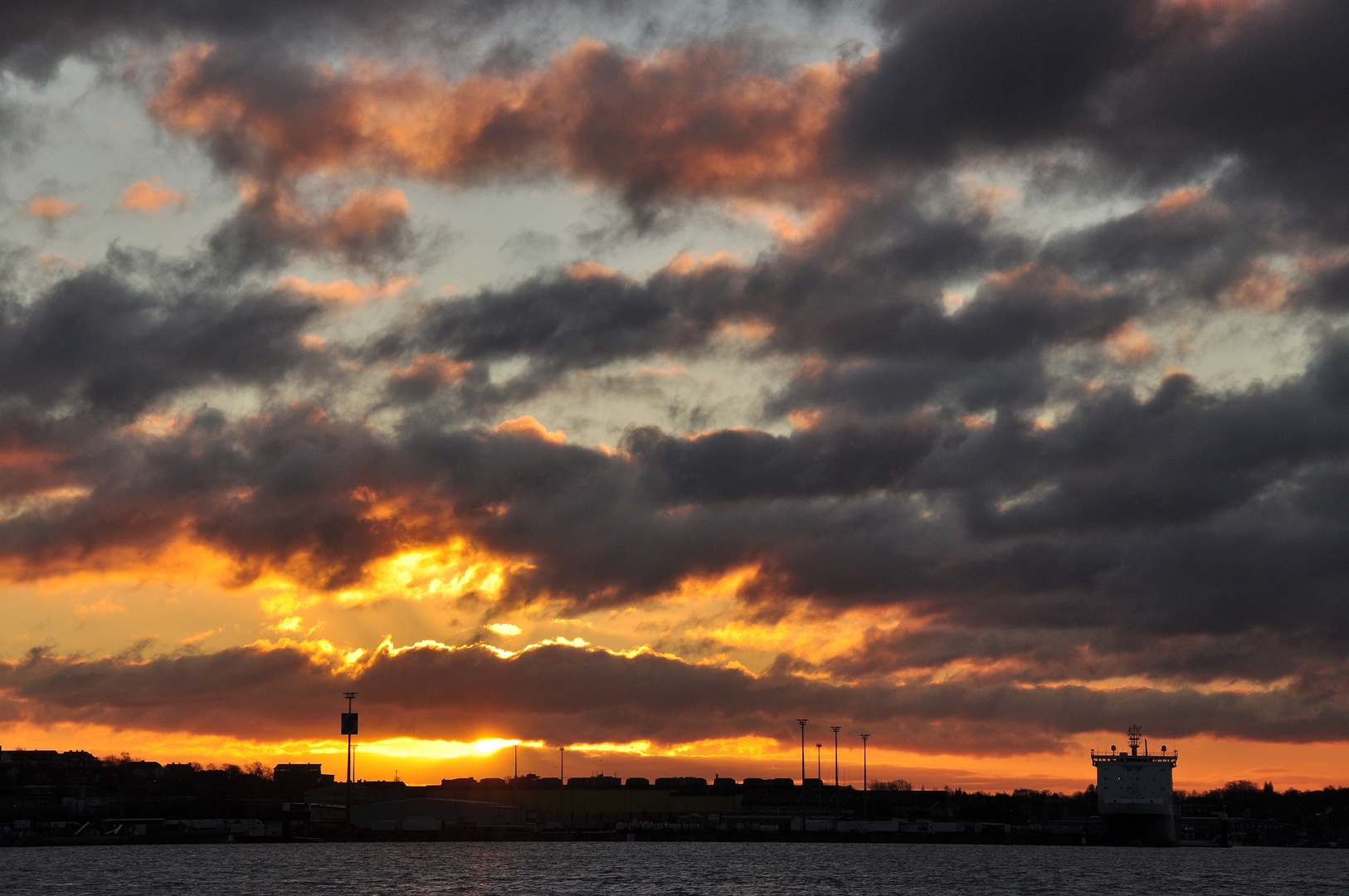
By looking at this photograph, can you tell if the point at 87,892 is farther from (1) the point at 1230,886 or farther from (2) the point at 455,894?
Answer: (1) the point at 1230,886

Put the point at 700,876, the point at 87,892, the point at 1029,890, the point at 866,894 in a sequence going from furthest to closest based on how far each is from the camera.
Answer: the point at 700,876, the point at 1029,890, the point at 866,894, the point at 87,892

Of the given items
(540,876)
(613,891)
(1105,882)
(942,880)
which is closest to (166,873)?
(540,876)

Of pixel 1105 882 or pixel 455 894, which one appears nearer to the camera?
pixel 455 894

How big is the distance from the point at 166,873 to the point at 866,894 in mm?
91517

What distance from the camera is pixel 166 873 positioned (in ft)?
596

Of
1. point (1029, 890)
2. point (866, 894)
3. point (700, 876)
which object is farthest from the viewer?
point (700, 876)

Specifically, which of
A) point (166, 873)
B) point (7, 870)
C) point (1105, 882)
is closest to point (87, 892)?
point (166, 873)

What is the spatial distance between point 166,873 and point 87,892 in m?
37.6

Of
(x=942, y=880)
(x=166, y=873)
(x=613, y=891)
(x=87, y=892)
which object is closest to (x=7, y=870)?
(x=166, y=873)

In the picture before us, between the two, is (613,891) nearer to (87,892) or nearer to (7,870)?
(87,892)

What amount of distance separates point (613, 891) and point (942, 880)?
58861mm

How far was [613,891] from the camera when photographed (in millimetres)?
153000

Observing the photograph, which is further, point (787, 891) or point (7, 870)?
point (7, 870)

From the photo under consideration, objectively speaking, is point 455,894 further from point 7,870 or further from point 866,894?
point 7,870
